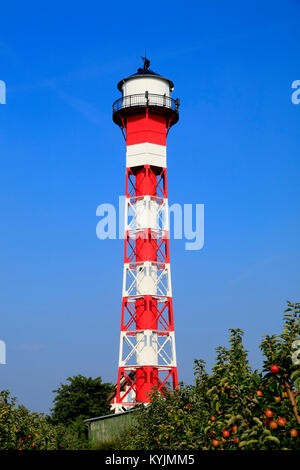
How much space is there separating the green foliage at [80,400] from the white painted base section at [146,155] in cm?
3074

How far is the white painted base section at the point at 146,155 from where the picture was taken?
184 feet

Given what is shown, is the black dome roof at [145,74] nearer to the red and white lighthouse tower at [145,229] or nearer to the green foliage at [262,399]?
the red and white lighthouse tower at [145,229]

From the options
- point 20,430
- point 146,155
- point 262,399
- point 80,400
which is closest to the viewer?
point 262,399

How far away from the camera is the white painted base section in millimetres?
56188

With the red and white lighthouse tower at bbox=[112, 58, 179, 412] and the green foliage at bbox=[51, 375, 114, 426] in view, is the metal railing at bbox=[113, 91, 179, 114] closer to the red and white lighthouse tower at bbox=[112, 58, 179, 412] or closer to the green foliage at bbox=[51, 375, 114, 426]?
the red and white lighthouse tower at bbox=[112, 58, 179, 412]

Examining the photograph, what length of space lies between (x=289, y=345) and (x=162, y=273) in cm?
3997

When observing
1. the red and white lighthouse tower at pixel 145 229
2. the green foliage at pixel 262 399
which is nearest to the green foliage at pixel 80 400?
the red and white lighthouse tower at pixel 145 229

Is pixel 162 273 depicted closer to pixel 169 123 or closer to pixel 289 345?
pixel 169 123

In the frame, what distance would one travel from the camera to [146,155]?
5619 centimetres

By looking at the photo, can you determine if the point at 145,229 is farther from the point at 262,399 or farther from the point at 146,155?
the point at 262,399

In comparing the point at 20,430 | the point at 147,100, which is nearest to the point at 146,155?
the point at 147,100

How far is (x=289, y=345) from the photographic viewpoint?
46.6 ft

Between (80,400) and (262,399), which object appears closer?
(262,399)

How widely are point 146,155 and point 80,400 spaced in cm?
3305
